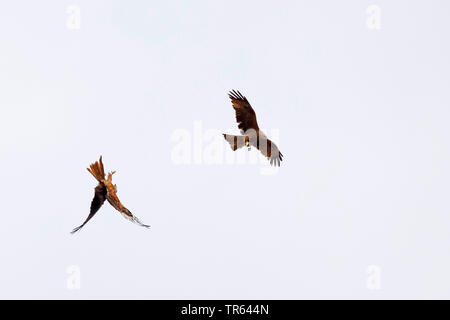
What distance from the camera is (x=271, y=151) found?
76.1 feet

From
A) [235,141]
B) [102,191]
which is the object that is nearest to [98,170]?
[102,191]

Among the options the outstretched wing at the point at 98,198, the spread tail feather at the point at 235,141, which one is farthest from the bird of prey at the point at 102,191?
the spread tail feather at the point at 235,141

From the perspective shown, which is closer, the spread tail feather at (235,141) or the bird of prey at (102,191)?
the bird of prey at (102,191)

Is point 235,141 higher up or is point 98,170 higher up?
point 235,141

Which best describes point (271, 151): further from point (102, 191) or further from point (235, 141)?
point (102, 191)

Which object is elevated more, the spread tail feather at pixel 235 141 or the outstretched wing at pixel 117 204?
the spread tail feather at pixel 235 141

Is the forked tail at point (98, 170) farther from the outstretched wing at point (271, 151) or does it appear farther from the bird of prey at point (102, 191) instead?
the outstretched wing at point (271, 151)

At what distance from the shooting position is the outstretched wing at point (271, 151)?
2298 cm

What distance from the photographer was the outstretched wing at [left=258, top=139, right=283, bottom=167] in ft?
75.4

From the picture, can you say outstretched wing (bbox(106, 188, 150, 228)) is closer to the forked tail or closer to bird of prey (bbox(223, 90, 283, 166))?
the forked tail
